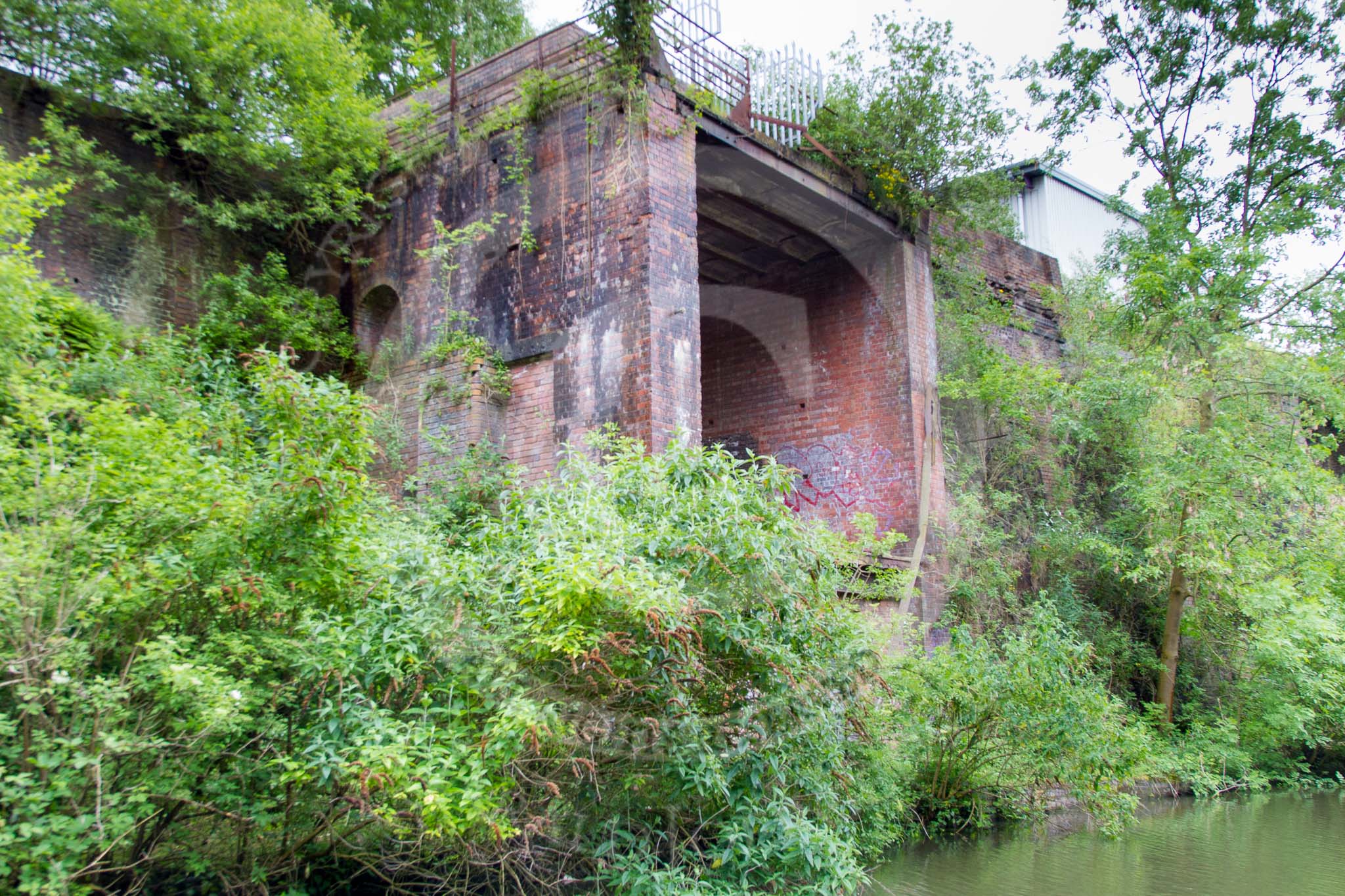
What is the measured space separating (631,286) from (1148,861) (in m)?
6.51

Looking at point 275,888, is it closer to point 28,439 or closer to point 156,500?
point 156,500

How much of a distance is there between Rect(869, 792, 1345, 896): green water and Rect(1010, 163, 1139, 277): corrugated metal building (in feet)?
35.6

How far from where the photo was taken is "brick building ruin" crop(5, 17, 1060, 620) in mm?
9328

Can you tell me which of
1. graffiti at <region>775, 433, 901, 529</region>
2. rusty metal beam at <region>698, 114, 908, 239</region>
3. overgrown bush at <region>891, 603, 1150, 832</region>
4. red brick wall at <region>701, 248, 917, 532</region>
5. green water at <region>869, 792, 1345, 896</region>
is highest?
rusty metal beam at <region>698, 114, 908, 239</region>

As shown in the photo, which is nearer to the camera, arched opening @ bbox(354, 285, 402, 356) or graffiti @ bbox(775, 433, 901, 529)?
arched opening @ bbox(354, 285, 402, 356)

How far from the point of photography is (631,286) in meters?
9.18

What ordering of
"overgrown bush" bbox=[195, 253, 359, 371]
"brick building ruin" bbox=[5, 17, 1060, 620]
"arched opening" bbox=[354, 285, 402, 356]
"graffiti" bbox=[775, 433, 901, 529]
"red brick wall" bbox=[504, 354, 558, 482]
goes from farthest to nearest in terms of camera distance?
1. "graffiti" bbox=[775, 433, 901, 529]
2. "arched opening" bbox=[354, 285, 402, 356]
3. "overgrown bush" bbox=[195, 253, 359, 371]
4. "red brick wall" bbox=[504, 354, 558, 482]
5. "brick building ruin" bbox=[5, 17, 1060, 620]

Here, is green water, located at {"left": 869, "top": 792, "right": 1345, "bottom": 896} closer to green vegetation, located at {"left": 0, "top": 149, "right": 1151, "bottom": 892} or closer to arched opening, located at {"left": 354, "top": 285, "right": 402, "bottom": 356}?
green vegetation, located at {"left": 0, "top": 149, "right": 1151, "bottom": 892}

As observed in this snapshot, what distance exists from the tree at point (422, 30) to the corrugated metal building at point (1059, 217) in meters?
9.75

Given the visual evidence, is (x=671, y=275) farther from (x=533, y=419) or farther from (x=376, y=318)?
(x=376, y=318)

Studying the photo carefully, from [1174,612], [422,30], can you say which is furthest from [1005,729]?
[422,30]

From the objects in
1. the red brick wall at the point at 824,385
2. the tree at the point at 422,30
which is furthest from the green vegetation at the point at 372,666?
the tree at the point at 422,30

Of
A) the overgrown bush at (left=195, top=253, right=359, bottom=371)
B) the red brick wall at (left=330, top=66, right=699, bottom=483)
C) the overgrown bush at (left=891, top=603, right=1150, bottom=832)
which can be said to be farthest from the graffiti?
the overgrown bush at (left=195, top=253, right=359, bottom=371)

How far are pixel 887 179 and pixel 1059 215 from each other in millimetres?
8391
